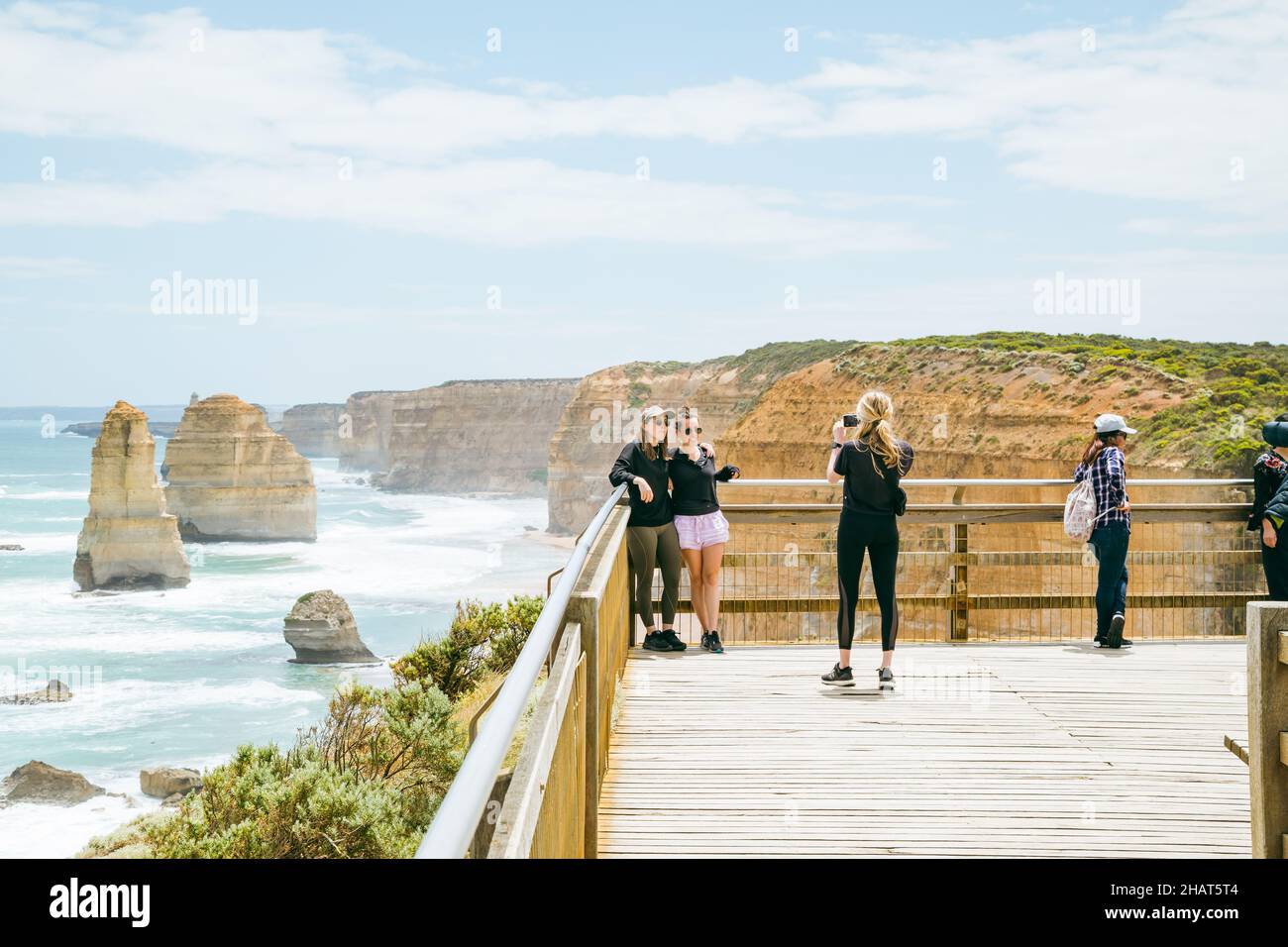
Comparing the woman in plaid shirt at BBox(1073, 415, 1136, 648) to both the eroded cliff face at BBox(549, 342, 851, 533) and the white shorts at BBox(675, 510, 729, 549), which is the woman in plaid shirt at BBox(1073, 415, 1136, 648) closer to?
the white shorts at BBox(675, 510, 729, 549)

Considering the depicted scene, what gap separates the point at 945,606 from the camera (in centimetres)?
883

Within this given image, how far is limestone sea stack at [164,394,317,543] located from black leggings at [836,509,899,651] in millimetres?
88703

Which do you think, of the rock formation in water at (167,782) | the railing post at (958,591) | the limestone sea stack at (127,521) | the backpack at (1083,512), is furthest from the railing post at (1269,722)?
the limestone sea stack at (127,521)

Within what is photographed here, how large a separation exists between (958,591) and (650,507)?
2626mm

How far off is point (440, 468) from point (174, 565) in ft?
328

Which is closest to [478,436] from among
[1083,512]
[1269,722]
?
[1083,512]

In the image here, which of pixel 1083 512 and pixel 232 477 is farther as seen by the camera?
pixel 232 477

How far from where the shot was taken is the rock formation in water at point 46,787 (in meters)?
27.8

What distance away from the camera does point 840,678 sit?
694 centimetres

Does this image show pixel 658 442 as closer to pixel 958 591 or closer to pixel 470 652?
pixel 958 591

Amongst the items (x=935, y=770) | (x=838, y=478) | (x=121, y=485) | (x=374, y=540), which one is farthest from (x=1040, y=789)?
(x=374, y=540)
